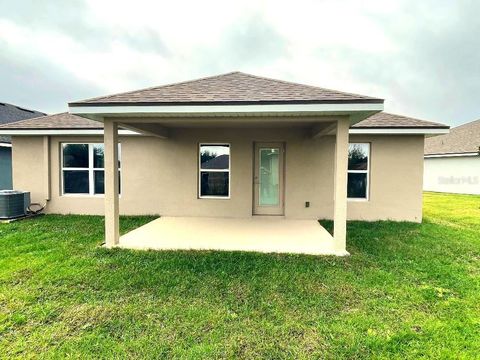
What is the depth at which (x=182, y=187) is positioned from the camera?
30.3 feet

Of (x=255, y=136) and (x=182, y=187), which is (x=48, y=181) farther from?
(x=255, y=136)

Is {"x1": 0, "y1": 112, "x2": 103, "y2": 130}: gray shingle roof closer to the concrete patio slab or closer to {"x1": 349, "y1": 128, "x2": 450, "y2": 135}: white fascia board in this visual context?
the concrete patio slab

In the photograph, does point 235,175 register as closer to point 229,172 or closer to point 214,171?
point 229,172

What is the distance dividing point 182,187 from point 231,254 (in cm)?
437

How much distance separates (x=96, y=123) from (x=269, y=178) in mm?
5983

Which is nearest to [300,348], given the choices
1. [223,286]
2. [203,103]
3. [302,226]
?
[223,286]

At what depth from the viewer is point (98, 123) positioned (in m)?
9.02

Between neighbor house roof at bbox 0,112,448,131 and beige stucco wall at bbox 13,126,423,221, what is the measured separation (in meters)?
0.49

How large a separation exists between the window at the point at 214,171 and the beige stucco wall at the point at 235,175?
0.20 meters

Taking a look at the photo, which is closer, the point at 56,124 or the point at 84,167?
the point at 56,124

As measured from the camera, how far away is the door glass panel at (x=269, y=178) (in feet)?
A: 29.8

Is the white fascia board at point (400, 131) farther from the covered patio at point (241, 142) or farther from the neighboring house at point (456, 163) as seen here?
the neighboring house at point (456, 163)

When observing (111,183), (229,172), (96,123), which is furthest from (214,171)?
(96,123)

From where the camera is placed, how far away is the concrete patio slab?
19.3ft
